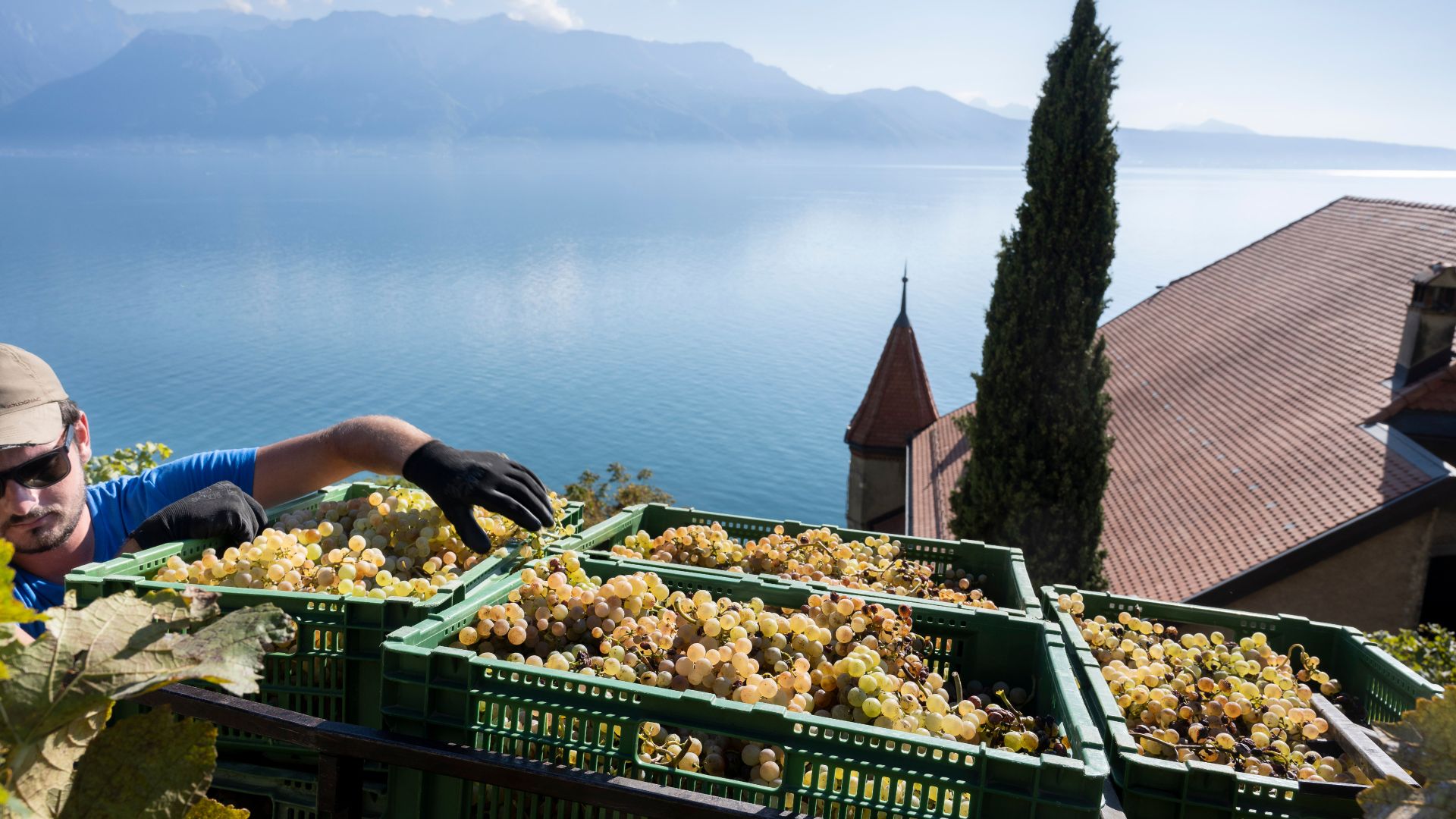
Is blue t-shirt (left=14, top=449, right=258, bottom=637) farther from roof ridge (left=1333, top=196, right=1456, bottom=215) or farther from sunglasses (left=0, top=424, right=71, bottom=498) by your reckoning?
roof ridge (left=1333, top=196, right=1456, bottom=215)

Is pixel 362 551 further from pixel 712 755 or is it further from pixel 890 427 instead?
pixel 890 427

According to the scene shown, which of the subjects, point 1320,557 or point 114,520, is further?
point 1320,557

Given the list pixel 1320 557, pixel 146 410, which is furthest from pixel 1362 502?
pixel 146 410

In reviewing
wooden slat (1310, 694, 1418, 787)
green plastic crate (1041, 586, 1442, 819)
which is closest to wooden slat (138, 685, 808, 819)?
green plastic crate (1041, 586, 1442, 819)

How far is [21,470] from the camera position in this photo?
3.27 metres

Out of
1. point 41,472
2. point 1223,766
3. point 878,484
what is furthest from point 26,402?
point 878,484

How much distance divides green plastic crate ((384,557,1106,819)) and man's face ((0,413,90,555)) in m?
1.64

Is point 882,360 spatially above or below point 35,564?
below

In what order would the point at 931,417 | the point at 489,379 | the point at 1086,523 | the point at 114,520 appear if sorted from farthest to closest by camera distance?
the point at 489,379
the point at 931,417
the point at 1086,523
the point at 114,520

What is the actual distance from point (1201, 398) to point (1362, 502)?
6.01m

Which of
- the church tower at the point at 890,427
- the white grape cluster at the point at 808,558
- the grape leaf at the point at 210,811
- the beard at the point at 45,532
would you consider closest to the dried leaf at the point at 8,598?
the grape leaf at the point at 210,811

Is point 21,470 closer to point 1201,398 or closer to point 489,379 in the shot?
point 1201,398

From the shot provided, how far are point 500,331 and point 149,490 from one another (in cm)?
9794

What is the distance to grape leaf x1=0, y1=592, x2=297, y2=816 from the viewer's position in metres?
0.93
